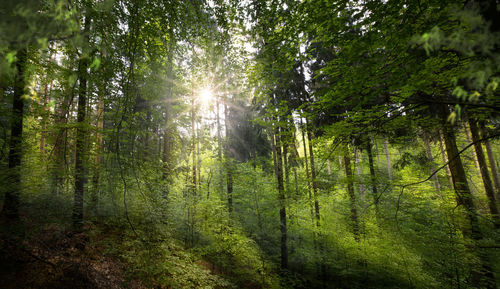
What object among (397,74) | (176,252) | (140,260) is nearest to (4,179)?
(140,260)

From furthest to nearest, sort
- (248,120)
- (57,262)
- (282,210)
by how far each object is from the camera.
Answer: (282,210) → (248,120) → (57,262)

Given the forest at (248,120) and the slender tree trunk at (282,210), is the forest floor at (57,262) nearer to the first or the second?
the forest at (248,120)

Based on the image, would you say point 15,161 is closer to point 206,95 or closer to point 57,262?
point 57,262

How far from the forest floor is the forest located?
0.10ft

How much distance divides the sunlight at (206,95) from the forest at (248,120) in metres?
4.47

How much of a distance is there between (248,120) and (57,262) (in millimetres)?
6048

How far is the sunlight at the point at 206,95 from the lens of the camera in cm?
1230

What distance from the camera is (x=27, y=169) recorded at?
4.25 meters

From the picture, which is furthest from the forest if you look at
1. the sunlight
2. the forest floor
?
the sunlight

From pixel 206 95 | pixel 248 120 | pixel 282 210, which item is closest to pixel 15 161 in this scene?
pixel 248 120

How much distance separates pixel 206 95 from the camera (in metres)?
12.8

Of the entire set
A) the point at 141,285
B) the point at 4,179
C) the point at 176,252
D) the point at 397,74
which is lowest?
the point at 141,285

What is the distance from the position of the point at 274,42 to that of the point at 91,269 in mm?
7131

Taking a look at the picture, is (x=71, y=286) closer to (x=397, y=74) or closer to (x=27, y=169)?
(x=27, y=169)
